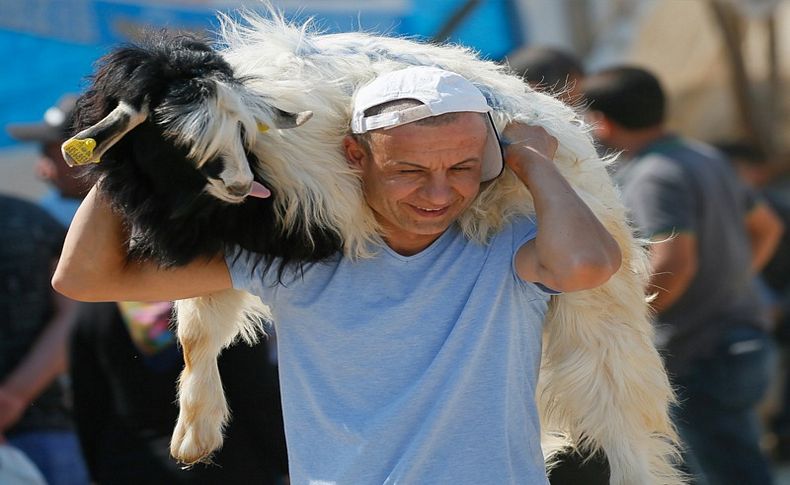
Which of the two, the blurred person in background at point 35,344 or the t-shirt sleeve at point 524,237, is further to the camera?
the blurred person in background at point 35,344

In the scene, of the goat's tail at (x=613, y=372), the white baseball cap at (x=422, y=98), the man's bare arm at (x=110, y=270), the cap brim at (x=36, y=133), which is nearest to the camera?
the white baseball cap at (x=422, y=98)

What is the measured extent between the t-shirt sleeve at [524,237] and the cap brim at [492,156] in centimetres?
13

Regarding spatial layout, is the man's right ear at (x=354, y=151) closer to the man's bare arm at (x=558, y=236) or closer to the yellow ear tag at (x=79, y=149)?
the man's bare arm at (x=558, y=236)

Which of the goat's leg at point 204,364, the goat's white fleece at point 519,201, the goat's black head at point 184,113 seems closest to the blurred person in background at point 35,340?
the goat's leg at point 204,364

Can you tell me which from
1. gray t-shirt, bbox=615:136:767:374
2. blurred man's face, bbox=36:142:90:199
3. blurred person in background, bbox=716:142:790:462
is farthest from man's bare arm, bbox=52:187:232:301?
blurred person in background, bbox=716:142:790:462

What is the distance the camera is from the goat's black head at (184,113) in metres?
2.13

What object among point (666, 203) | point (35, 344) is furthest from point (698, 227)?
point (35, 344)

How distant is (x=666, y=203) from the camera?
413cm

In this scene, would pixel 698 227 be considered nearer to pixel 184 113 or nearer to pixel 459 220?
pixel 459 220

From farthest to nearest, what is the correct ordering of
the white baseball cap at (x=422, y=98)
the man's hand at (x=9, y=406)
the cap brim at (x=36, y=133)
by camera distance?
the cap brim at (x=36, y=133)
the man's hand at (x=9, y=406)
the white baseball cap at (x=422, y=98)

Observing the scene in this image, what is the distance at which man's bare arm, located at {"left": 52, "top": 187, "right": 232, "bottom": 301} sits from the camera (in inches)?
91.8

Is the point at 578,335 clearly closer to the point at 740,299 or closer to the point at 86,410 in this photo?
the point at 86,410

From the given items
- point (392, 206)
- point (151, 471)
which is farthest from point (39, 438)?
point (392, 206)

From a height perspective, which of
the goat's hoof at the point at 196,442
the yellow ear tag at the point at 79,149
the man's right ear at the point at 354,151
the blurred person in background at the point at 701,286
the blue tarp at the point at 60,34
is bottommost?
the blurred person in background at the point at 701,286
